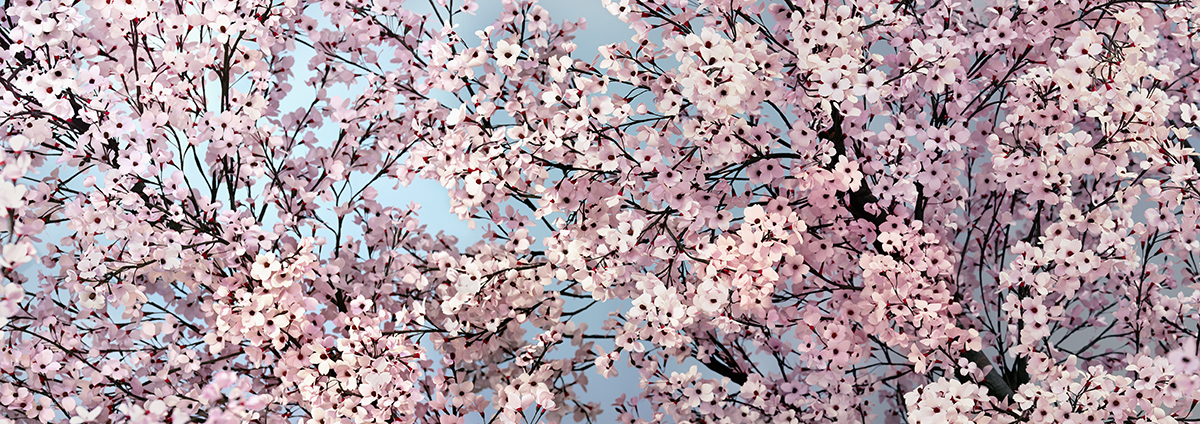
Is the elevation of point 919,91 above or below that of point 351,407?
above

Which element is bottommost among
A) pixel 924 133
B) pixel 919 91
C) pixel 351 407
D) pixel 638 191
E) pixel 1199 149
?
pixel 351 407

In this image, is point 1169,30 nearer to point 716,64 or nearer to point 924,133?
point 924,133

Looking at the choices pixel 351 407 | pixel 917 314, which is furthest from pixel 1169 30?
pixel 351 407

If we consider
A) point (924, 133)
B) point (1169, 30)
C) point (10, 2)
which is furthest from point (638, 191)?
point (1169, 30)

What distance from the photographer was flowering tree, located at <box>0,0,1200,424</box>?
2.65 meters

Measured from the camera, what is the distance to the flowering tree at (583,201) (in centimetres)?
265

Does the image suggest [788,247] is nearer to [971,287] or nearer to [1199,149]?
[971,287]

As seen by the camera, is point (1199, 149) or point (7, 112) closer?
point (7, 112)

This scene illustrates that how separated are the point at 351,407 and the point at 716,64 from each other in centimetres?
157

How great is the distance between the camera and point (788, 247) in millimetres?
2596

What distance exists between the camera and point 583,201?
292cm

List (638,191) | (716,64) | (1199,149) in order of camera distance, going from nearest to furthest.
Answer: (716,64), (638,191), (1199,149)

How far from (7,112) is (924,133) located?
3058mm

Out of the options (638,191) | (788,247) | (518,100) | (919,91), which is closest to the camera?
(788,247)
